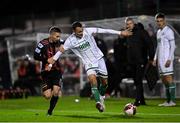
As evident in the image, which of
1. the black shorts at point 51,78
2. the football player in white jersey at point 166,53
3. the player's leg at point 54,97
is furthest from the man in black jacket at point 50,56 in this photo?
the football player in white jersey at point 166,53

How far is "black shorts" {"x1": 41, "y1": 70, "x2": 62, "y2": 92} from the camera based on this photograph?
17203mm

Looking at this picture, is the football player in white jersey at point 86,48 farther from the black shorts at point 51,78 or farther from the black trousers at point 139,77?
the black trousers at point 139,77

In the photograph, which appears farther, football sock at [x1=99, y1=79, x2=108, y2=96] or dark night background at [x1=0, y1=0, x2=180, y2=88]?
dark night background at [x1=0, y1=0, x2=180, y2=88]

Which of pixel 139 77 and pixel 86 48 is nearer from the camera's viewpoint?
pixel 86 48

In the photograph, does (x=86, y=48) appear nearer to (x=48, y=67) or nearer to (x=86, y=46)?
(x=86, y=46)

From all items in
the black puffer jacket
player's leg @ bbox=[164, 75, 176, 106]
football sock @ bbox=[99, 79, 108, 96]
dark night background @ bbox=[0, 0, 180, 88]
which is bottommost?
player's leg @ bbox=[164, 75, 176, 106]

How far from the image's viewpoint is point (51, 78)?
17281 millimetres

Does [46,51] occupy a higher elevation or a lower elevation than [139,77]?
higher

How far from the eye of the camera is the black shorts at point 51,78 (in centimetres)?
1720

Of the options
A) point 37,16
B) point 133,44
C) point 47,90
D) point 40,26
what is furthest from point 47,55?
point 37,16

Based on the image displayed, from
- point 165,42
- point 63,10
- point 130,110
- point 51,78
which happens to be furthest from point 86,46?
point 63,10

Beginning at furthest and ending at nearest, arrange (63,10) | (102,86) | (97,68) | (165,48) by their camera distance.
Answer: (63,10)
(165,48)
(102,86)
(97,68)

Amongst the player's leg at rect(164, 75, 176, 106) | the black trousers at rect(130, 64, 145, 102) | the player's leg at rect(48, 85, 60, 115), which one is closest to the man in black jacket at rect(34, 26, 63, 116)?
the player's leg at rect(48, 85, 60, 115)

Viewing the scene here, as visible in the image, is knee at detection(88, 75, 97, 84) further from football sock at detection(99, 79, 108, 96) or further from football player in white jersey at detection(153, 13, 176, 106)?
football player in white jersey at detection(153, 13, 176, 106)
